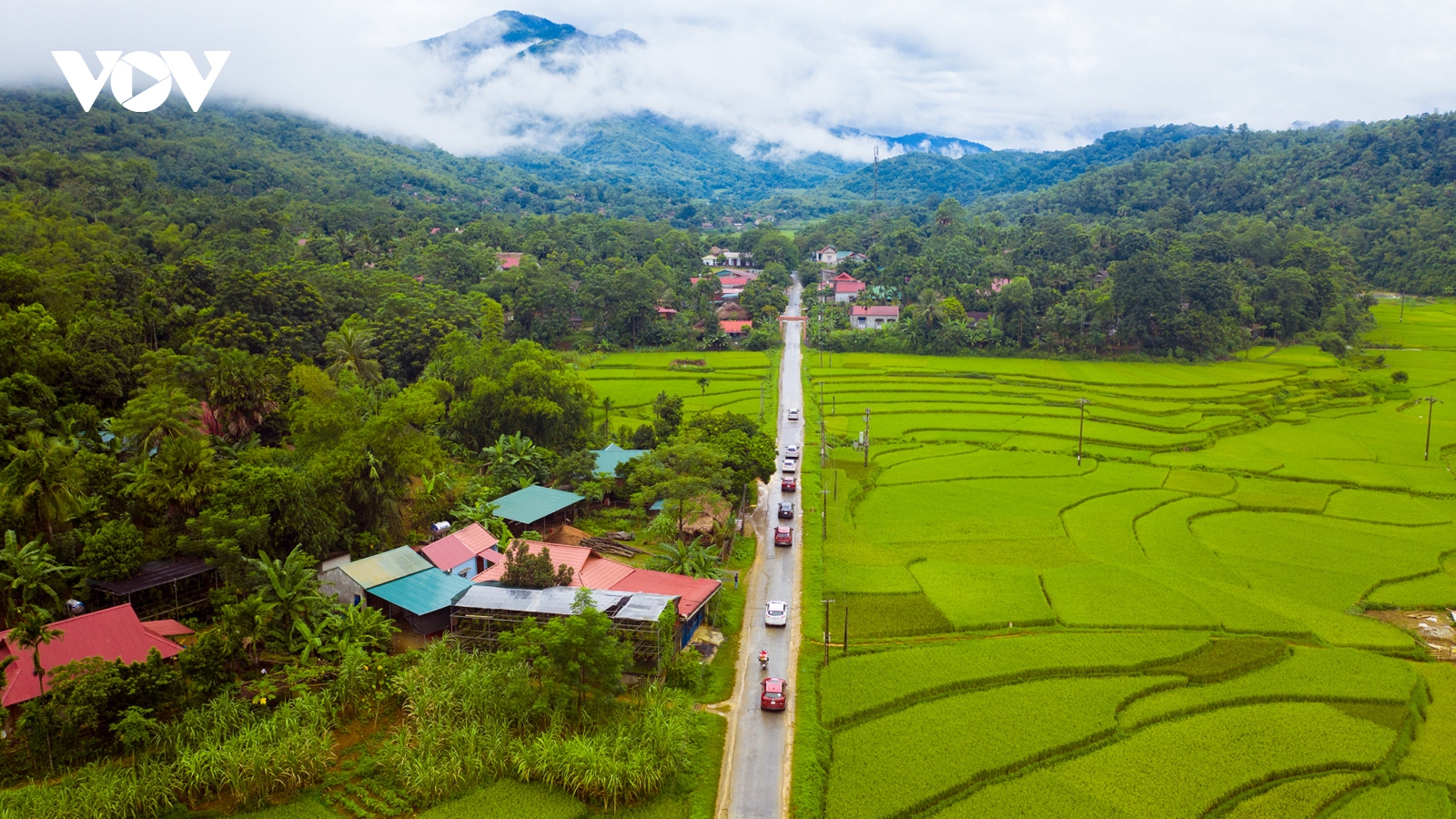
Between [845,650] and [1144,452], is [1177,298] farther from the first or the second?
[845,650]

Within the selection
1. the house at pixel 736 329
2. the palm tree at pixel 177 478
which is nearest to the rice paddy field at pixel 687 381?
the house at pixel 736 329

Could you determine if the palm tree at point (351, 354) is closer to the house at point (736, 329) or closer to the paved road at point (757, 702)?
the paved road at point (757, 702)

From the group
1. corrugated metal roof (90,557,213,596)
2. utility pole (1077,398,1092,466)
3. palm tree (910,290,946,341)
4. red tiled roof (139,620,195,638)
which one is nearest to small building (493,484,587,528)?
corrugated metal roof (90,557,213,596)

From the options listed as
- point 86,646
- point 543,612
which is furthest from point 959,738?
point 86,646

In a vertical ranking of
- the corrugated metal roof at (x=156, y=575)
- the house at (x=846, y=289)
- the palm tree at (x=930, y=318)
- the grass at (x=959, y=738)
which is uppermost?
the house at (x=846, y=289)

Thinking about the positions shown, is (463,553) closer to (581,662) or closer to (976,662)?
(581,662)

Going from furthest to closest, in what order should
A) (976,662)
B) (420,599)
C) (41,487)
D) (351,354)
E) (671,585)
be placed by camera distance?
(351,354) < (671,585) < (420,599) < (976,662) < (41,487)

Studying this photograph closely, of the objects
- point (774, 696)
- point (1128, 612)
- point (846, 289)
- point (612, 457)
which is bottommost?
point (774, 696)
